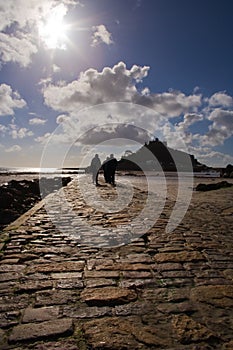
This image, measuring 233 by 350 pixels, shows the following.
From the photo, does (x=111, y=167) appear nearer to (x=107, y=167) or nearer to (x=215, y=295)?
(x=107, y=167)

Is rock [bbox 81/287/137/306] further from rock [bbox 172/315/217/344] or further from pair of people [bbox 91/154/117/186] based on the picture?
pair of people [bbox 91/154/117/186]

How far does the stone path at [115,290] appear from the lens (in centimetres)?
269

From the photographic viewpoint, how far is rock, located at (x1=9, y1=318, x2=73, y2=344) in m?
2.69

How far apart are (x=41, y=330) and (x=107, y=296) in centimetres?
88

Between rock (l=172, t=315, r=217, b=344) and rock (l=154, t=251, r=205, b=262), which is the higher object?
rock (l=154, t=251, r=205, b=262)

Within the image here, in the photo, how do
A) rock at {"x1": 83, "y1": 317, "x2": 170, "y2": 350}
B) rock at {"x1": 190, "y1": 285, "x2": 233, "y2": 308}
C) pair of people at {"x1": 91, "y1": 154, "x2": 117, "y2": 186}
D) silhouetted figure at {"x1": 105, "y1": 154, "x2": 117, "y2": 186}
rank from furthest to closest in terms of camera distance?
pair of people at {"x1": 91, "y1": 154, "x2": 117, "y2": 186} < silhouetted figure at {"x1": 105, "y1": 154, "x2": 117, "y2": 186} < rock at {"x1": 190, "y1": 285, "x2": 233, "y2": 308} < rock at {"x1": 83, "y1": 317, "x2": 170, "y2": 350}

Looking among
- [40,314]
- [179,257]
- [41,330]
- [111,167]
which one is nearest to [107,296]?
[40,314]

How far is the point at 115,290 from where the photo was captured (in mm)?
3633

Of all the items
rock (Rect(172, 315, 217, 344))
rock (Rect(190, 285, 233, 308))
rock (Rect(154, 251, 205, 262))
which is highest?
rock (Rect(154, 251, 205, 262))

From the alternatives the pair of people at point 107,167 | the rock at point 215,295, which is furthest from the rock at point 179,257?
the pair of people at point 107,167

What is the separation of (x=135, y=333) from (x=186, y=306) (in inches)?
29.3

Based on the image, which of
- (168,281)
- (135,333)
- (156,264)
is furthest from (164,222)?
(135,333)

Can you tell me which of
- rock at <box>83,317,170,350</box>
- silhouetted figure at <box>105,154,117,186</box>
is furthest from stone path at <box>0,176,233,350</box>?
silhouetted figure at <box>105,154,117,186</box>

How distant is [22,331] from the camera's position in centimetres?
277
